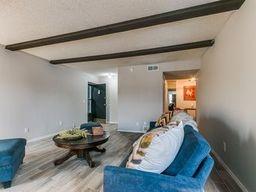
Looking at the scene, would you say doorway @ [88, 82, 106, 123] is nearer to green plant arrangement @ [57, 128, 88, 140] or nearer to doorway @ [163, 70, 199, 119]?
doorway @ [163, 70, 199, 119]

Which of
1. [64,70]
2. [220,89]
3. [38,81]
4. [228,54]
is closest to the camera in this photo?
[228,54]

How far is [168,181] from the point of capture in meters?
1.23

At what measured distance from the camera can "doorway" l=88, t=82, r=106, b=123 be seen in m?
7.97

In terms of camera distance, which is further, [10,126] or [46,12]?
[10,126]

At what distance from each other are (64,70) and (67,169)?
12.7 ft

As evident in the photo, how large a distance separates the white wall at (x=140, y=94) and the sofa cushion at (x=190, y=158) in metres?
4.16

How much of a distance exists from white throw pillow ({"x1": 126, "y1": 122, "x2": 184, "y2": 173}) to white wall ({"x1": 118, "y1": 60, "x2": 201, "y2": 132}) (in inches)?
162

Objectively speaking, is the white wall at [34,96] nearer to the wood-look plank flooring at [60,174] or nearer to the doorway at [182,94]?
the wood-look plank flooring at [60,174]

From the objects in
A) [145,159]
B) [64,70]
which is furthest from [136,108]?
[145,159]

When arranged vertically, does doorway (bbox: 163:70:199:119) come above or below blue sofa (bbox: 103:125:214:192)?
above

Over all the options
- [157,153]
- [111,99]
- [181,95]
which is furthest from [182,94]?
[157,153]

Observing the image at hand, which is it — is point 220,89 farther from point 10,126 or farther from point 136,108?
point 10,126

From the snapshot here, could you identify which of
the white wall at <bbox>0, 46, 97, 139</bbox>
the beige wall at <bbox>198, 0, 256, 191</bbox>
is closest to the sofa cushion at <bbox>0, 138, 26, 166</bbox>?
the white wall at <bbox>0, 46, 97, 139</bbox>

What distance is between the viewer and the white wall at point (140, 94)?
5.50 metres
